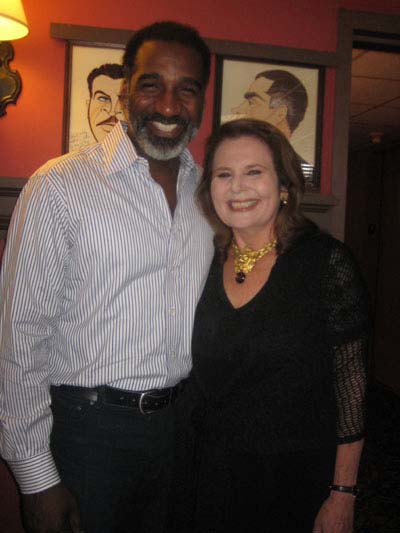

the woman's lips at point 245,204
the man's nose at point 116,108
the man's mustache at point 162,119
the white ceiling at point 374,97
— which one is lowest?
the woman's lips at point 245,204

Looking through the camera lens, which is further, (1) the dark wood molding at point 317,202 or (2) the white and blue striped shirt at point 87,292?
(1) the dark wood molding at point 317,202

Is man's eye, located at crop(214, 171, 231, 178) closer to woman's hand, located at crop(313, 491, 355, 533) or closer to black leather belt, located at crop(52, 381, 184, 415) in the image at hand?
black leather belt, located at crop(52, 381, 184, 415)

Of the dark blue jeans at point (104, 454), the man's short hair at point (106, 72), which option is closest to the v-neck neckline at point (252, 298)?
the dark blue jeans at point (104, 454)

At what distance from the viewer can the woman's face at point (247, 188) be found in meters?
1.52

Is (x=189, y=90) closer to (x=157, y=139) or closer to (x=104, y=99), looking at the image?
(x=157, y=139)

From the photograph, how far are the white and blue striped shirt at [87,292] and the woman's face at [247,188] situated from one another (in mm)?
164

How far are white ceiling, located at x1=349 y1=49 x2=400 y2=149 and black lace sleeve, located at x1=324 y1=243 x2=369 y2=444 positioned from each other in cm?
198

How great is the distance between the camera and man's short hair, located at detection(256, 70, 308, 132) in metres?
2.23

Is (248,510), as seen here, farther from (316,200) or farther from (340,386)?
(316,200)

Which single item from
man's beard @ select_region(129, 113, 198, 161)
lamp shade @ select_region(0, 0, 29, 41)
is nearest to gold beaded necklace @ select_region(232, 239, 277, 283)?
man's beard @ select_region(129, 113, 198, 161)

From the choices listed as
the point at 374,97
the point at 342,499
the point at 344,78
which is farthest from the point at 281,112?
the point at 374,97

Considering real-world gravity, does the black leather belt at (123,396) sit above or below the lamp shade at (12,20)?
below

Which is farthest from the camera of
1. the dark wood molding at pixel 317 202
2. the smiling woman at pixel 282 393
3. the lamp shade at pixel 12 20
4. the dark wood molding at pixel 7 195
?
the dark wood molding at pixel 317 202

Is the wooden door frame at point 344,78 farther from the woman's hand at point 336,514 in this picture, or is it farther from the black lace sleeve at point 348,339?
the woman's hand at point 336,514
